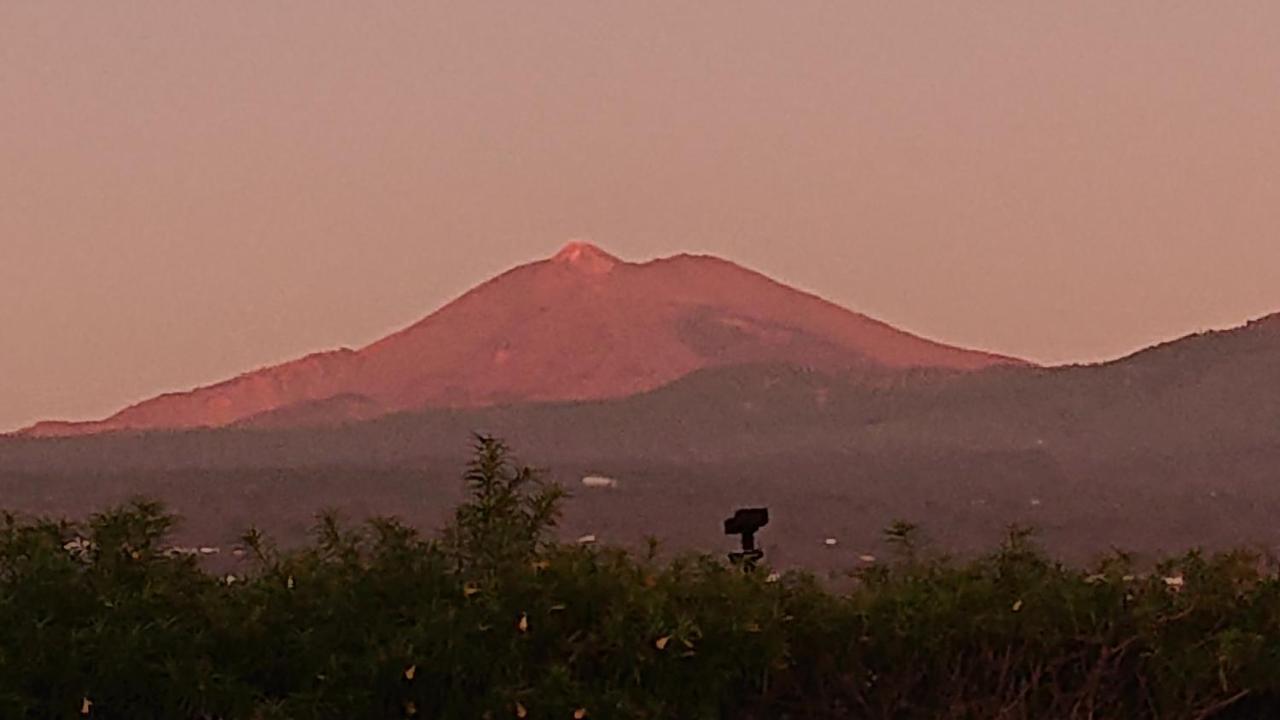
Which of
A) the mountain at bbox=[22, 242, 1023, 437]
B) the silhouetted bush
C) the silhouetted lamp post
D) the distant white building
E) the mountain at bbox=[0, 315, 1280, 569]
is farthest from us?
the mountain at bbox=[22, 242, 1023, 437]

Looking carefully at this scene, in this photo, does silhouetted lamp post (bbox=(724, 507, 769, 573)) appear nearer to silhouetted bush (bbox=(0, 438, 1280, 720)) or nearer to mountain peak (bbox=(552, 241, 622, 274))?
silhouetted bush (bbox=(0, 438, 1280, 720))

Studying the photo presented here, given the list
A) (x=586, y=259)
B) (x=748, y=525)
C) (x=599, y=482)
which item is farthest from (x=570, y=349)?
(x=748, y=525)

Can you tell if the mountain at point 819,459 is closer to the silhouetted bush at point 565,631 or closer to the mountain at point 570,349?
the silhouetted bush at point 565,631

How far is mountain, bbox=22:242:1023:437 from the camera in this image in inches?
4264

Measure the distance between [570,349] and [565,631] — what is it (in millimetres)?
107333

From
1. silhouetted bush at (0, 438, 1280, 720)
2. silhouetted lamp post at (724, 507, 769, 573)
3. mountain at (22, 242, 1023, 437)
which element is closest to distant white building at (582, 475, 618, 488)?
silhouetted lamp post at (724, 507, 769, 573)

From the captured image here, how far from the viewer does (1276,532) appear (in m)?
35.2

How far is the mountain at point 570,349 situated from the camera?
108312 mm

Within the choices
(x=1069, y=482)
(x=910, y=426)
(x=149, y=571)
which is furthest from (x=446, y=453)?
(x=149, y=571)

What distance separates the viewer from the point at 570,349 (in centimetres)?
11381

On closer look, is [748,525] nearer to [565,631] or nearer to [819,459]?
[565,631]

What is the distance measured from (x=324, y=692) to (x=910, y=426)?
6296 centimetres

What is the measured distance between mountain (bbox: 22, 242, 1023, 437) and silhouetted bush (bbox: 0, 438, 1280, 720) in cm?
8776

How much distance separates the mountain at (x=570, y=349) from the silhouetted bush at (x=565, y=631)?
288 feet
